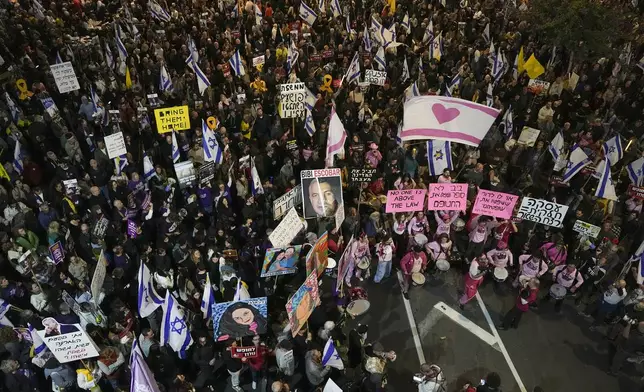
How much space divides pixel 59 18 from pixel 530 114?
1921 centimetres

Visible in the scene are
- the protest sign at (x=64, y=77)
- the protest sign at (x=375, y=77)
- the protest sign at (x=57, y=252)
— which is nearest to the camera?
the protest sign at (x=57, y=252)

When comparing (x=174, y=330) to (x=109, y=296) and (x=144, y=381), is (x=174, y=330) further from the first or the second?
(x=109, y=296)

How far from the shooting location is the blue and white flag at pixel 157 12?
19.5m

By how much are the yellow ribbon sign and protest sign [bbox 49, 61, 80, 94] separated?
0.98 m

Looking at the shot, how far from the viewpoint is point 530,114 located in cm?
1498

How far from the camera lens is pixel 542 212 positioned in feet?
33.1

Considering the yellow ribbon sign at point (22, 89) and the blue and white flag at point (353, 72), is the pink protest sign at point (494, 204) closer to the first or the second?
the blue and white flag at point (353, 72)

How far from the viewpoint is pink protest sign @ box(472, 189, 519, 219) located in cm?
1003

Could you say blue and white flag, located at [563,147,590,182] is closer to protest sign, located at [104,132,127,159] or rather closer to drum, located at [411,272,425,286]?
drum, located at [411,272,425,286]

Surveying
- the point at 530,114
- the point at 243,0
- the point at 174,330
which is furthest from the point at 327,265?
the point at 243,0

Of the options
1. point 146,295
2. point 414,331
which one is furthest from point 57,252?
point 414,331

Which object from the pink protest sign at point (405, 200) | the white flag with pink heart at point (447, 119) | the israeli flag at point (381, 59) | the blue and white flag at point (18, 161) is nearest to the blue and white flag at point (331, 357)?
the pink protest sign at point (405, 200)

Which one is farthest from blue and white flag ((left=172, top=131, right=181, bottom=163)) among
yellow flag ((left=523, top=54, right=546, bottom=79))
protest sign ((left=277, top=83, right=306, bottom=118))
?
yellow flag ((left=523, top=54, right=546, bottom=79))

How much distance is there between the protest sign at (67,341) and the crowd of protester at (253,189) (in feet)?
1.58
